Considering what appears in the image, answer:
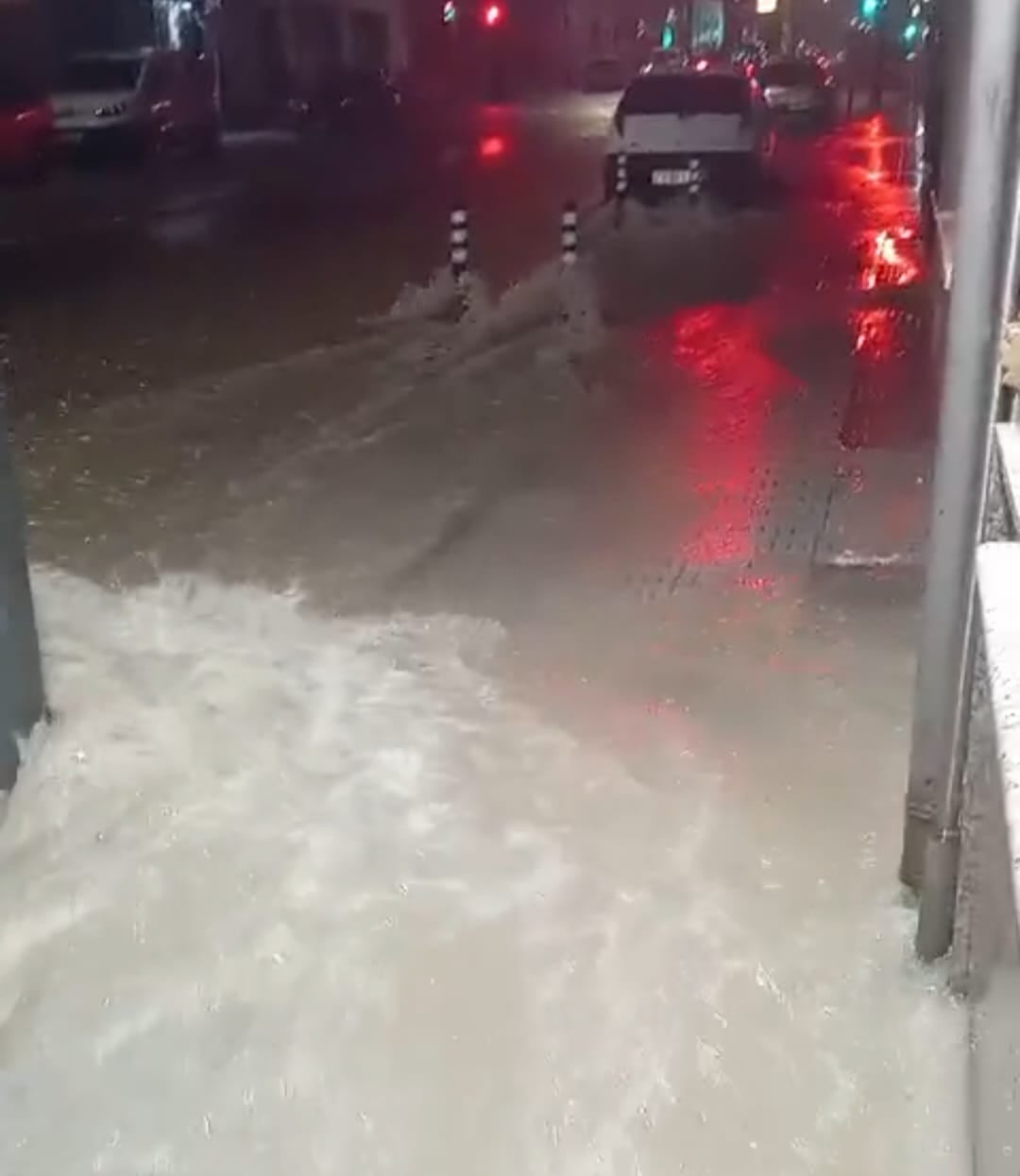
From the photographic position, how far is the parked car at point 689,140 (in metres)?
18.9

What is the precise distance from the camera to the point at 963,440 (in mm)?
3426

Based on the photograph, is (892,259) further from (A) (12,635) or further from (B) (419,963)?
(B) (419,963)

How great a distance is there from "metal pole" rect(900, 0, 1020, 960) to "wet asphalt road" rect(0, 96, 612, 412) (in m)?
7.58

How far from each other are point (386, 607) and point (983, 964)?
4.03 m

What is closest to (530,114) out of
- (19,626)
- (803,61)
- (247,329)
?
(803,61)

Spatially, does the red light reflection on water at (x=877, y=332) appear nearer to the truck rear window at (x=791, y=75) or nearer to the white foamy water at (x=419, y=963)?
the white foamy water at (x=419, y=963)

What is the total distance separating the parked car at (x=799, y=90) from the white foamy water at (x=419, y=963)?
99.4 feet

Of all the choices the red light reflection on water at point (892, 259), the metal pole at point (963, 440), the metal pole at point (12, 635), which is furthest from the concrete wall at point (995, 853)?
the red light reflection on water at point (892, 259)

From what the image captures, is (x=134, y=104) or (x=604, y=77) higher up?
(x=134, y=104)

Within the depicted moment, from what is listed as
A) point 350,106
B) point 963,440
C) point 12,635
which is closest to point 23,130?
point 350,106

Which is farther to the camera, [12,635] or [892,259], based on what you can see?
[892,259]

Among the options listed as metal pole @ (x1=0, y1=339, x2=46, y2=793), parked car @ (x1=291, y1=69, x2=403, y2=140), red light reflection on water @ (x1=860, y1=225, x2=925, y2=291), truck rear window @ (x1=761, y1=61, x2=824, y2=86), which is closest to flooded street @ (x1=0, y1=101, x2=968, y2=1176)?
metal pole @ (x1=0, y1=339, x2=46, y2=793)

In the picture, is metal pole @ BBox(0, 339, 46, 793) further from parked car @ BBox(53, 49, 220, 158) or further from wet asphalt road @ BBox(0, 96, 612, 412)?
parked car @ BBox(53, 49, 220, 158)

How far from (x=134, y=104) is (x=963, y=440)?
74.4 ft
